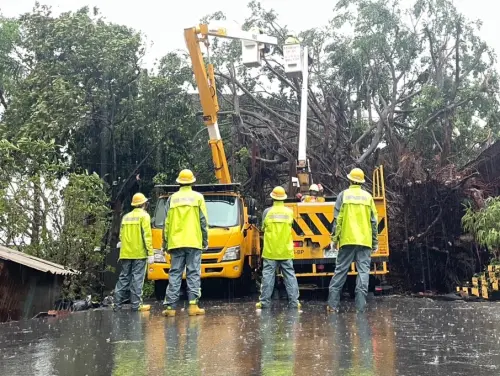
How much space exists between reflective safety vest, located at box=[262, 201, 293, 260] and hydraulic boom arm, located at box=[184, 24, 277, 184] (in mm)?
5176

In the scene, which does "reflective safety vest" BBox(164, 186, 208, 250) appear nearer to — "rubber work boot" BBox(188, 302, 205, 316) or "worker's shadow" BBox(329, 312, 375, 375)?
"rubber work boot" BBox(188, 302, 205, 316)

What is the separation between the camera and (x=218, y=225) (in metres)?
11.9

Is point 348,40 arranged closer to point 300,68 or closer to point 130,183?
point 300,68

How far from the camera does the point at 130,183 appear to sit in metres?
21.1

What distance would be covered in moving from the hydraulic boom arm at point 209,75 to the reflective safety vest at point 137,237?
498 cm

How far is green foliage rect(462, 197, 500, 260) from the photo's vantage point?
11688mm

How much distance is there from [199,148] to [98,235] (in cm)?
656

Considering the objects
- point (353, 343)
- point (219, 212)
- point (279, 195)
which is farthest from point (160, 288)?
point (353, 343)

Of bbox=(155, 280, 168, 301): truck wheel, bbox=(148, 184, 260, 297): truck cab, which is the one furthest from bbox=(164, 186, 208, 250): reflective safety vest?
bbox=(155, 280, 168, 301): truck wheel

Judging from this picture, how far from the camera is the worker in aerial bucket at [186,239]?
340 inches

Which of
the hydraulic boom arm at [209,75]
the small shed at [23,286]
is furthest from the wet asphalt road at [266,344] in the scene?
the hydraulic boom arm at [209,75]

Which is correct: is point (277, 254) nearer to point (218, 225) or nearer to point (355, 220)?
point (355, 220)

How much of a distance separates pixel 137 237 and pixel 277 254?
2131mm

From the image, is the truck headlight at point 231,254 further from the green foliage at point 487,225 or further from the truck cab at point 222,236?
the green foliage at point 487,225
